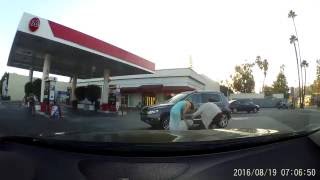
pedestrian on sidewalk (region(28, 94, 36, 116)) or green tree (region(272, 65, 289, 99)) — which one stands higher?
green tree (region(272, 65, 289, 99))

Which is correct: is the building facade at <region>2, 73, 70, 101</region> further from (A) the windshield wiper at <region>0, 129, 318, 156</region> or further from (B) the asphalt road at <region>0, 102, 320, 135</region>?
(A) the windshield wiper at <region>0, 129, 318, 156</region>

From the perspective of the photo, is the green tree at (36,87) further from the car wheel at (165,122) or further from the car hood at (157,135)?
the car wheel at (165,122)

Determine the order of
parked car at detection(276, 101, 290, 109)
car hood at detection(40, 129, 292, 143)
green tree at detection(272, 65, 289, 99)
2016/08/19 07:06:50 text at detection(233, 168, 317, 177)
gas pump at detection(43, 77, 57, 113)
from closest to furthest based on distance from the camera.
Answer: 2016/08/19 07:06:50 text at detection(233, 168, 317, 177), car hood at detection(40, 129, 292, 143), green tree at detection(272, 65, 289, 99), parked car at detection(276, 101, 290, 109), gas pump at detection(43, 77, 57, 113)

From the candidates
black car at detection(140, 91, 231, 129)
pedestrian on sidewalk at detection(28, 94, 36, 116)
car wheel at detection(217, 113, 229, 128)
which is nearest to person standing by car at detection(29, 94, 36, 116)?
pedestrian on sidewalk at detection(28, 94, 36, 116)

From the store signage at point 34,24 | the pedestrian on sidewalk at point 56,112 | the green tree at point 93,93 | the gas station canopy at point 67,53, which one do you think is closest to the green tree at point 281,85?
the gas station canopy at point 67,53

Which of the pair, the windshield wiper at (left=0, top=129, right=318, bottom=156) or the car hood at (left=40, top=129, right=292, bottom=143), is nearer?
the windshield wiper at (left=0, top=129, right=318, bottom=156)

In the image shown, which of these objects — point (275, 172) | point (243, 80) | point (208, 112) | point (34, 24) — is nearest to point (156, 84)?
point (208, 112)

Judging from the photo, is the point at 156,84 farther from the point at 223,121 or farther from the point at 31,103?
the point at 31,103
